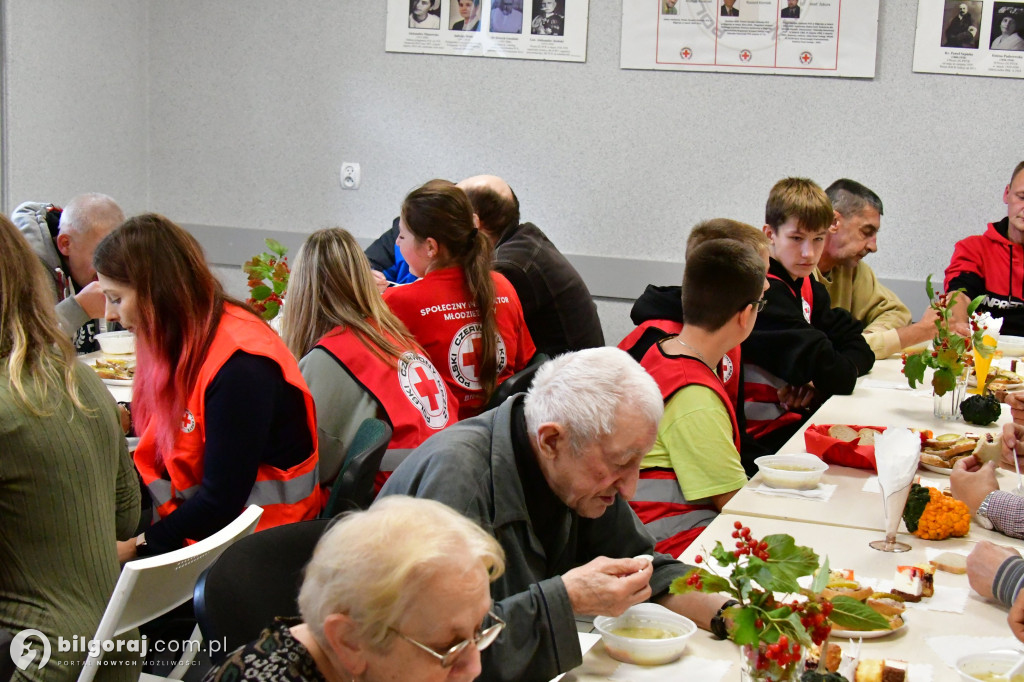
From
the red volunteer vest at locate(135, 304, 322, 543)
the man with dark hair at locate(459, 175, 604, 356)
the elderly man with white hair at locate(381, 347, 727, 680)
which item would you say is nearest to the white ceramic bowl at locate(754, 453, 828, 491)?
the elderly man with white hair at locate(381, 347, 727, 680)

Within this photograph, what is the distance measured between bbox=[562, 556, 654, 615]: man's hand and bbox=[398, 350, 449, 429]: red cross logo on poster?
3.80ft

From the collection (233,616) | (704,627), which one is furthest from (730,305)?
(233,616)

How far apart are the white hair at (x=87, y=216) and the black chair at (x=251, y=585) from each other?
2.47 meters

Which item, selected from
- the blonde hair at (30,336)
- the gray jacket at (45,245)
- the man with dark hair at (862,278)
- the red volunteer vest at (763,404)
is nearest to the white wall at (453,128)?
the man with dark hair at (862,278)

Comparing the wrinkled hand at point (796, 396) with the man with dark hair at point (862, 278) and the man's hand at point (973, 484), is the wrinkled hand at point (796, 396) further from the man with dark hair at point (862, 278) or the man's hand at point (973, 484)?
the man's hand at point (973, 484)

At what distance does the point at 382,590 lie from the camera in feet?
3.49

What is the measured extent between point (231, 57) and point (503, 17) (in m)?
1.61

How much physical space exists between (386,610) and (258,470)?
1277 millimetres

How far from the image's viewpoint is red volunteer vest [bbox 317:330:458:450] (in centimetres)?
257

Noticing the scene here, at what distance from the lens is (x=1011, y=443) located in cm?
258

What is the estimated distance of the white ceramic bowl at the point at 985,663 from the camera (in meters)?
1.40

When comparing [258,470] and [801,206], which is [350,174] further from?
[258,470]

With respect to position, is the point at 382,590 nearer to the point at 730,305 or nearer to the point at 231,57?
the point at 730,305

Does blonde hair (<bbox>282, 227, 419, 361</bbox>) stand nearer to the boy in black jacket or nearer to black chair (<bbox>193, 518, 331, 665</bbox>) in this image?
black chair (<bbox>193, 518, 331, 665</bbox>)
